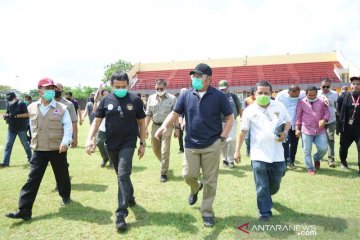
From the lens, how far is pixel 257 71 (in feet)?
167

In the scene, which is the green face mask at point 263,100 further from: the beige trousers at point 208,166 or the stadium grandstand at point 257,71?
the stadium grandstand at point 257,71

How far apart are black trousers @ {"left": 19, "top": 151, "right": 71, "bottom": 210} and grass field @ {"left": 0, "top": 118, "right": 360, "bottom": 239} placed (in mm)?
278

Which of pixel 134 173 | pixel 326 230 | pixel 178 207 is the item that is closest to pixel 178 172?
pixel 134 173

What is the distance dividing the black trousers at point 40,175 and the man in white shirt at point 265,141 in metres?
2.88

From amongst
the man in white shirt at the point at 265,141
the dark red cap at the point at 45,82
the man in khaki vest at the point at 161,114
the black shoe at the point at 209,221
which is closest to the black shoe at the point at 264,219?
the man in white shirt at the point at 265,141

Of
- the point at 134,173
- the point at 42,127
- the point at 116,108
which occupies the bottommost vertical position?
the point at 134,173

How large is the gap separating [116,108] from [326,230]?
Result: 330 cm

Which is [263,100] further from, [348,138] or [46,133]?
[348,138]

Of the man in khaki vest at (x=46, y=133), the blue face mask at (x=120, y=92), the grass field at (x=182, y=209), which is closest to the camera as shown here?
the grass field at (x=182, y=209)

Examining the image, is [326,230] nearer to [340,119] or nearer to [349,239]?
[349,239]

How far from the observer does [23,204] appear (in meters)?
4.62

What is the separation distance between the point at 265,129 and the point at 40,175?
3.47 m

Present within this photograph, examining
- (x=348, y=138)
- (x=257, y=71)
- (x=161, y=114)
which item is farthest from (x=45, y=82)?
(x=257, y=71)

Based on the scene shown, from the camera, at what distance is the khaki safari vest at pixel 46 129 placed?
16.0ft
